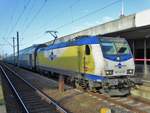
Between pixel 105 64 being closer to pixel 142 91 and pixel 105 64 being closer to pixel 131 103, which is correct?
pixel 131 103

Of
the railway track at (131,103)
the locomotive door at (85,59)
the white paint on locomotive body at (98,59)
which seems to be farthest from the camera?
the locomotive door at (85,59)

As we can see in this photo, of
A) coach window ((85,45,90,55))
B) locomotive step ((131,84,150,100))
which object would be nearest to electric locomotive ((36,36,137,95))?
coach window ((85,45,90,55))

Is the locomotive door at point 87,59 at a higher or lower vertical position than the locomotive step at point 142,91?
higher

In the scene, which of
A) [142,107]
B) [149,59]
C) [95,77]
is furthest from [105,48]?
[149,59]

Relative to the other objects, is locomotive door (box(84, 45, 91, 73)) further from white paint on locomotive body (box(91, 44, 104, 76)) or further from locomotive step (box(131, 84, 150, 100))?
locomotive step (box(131, 84, 150, 100))

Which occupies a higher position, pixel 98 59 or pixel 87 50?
pixel 87 50

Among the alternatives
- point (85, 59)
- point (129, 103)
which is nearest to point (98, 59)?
point (85, 59)

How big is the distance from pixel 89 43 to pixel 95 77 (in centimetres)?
187

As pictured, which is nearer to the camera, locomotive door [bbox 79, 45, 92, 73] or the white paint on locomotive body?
the white paint on locomotive body

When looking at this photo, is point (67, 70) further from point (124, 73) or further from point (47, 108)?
point (47, 108)

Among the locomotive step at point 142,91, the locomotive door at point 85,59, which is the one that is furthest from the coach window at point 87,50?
the locomotive step at point 142,91

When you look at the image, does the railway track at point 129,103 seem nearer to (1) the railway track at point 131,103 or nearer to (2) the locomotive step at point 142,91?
(1) the railway track at point 131,103

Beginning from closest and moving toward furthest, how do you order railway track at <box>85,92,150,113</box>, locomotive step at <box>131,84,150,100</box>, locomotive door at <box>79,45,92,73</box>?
railway track at <box>85,92,150,113</box>
locomotive step at <box>131,84,150,100</box>
locomotive door at <box>79,45,92,73</box>

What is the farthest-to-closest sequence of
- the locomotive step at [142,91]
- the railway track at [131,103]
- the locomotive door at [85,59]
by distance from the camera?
the locomotive door at [85,59], the locomotive step at [142,91], the railway track at [131,103]
